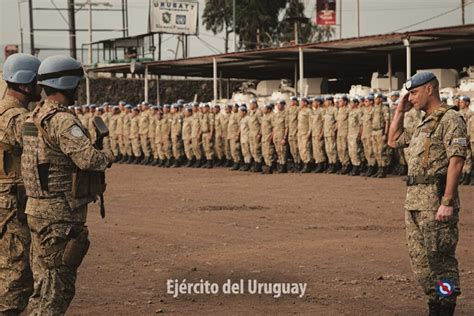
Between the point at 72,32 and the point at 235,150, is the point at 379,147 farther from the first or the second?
the point at 72,32

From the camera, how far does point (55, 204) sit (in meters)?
5.55

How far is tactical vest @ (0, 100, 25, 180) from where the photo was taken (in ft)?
20.9

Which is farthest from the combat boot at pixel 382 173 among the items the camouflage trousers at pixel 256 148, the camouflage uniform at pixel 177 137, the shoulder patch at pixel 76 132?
the shoulder patch at pixel 76 132

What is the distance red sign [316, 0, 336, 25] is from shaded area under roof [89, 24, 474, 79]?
6.39 m

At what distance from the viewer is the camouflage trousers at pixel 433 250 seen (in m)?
6.28

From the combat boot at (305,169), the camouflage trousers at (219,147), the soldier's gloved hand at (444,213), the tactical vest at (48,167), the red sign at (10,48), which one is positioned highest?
the red sign at (10,48)

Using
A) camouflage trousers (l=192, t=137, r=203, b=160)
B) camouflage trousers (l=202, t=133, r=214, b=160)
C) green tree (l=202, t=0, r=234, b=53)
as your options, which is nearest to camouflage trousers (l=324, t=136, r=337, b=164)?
camouflage trousers (l=202, t=133, r=214, b=160)

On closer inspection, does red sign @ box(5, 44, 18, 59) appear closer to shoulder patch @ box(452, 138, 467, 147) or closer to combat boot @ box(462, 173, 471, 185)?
combat boot @ box(462, 173, 471, 185)

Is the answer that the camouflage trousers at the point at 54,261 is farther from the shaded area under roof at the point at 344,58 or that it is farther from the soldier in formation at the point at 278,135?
the shaded area under roof at the point at 344,58

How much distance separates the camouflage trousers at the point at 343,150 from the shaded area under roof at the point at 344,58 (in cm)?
273

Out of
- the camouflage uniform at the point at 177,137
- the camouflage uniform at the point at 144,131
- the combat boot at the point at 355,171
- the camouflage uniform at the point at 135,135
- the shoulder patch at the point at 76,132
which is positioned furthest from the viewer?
the camouflage uniform at the point at 135,135

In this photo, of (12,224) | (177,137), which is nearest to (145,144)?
(177,137)

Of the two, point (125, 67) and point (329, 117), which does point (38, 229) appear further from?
point (125, 67)

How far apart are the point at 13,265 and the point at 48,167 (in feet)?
3.29
